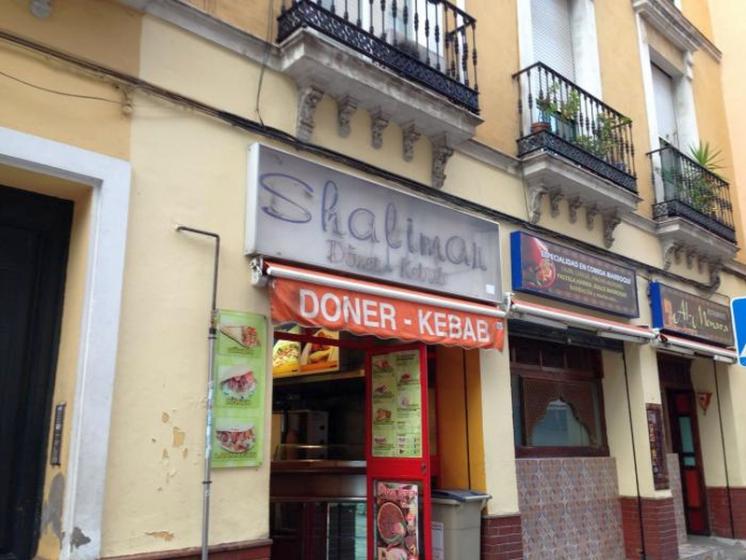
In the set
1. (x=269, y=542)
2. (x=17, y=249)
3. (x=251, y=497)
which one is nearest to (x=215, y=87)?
(x=17, y=249)

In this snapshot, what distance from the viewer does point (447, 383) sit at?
720 centimetres

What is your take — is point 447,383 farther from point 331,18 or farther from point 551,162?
point 331,18

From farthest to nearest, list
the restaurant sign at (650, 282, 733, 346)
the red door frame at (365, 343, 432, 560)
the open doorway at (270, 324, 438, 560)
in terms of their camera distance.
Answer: the restaurant sign at (650, 282, 733, 346), the open doorway at (270, 324, 438, 560), the red door frame at (365, 343, 432, 560)

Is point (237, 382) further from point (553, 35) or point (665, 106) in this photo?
point (665, 106)

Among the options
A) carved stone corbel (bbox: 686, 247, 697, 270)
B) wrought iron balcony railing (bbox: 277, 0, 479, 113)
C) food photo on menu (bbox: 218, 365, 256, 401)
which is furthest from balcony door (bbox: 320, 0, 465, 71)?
carved stone corbel (bbox: 686, 247, 697, 270)

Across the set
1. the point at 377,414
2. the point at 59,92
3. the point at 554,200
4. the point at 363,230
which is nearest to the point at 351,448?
the point at 377,414

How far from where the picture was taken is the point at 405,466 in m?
6.27

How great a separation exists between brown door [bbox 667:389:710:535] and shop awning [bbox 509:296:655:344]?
3009 mm

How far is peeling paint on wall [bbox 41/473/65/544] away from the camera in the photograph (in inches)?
164

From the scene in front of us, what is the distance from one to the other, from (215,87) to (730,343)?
379 inches

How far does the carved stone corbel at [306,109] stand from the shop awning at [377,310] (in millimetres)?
1215

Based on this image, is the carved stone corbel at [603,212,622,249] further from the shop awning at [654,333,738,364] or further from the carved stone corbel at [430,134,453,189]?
the carved stone corbel at [430,134,453,189]

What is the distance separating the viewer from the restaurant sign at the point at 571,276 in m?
7.57

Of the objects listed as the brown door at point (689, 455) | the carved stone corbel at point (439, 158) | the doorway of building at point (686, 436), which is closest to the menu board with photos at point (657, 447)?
the doorway of building at point (686, 436)
